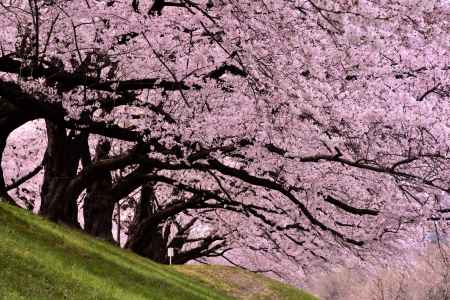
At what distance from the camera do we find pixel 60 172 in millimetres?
22953

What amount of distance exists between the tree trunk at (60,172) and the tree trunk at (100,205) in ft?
5.73

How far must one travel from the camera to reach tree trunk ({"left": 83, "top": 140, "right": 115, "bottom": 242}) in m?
25.3

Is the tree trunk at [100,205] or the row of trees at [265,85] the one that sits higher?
the row of trees at [265,85]

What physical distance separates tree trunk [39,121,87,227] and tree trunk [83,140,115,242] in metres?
1.75

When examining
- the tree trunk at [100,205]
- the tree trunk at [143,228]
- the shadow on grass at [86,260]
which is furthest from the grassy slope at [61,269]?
the tree trunk at [143,228]

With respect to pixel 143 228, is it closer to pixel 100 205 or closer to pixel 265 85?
pixel 100 205

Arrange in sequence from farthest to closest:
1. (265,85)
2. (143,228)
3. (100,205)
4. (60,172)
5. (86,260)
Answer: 1. (143,228)
2. (100,205)
3. (60,172)
4. (86,260)
5. (265,85)

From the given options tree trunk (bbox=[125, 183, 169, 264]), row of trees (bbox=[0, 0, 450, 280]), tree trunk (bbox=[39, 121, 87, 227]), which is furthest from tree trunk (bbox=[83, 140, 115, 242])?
row of trees (bbox=[0, 0, 450, 280])

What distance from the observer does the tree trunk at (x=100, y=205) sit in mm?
25266

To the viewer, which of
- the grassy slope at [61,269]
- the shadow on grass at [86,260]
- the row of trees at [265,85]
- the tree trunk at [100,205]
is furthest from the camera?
the tree trunk at [100,205]

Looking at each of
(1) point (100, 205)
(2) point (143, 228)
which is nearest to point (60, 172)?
(1) point (100, 205)

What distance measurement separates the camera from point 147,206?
103 feet

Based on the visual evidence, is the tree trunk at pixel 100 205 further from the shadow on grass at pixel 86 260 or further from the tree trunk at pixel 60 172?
the shadow on grass at pixel 86 260

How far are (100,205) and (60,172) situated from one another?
2.95 meters
